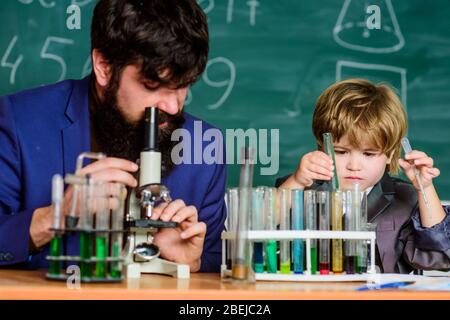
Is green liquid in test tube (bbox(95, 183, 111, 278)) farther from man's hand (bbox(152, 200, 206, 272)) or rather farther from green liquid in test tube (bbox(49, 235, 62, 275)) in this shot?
man's hand (bbox(152, 200, 206, 272))

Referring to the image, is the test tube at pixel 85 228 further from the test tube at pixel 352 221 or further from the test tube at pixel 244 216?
the test tube at pixel 352 221

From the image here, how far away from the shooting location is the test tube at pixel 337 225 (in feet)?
4.67

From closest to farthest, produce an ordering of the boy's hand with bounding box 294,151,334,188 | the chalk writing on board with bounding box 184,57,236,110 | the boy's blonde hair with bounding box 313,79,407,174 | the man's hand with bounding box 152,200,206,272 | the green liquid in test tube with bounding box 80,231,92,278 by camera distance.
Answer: the green liquid in test tube with bounding box 80,231,92,278
the man's hand with bounding box 152,200,206,272
the boy's hand with bounding box 294,151,334,188
the boy's blonde hair with bounding box 313,79,407,174
the chalk writing on board with bounding box 184,57,236,110

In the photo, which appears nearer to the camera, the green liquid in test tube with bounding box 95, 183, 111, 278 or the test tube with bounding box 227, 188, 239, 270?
the green liquid in test tube with bounding box 95, 183, 111, 278

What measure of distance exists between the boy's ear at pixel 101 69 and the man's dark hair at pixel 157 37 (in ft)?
0.15

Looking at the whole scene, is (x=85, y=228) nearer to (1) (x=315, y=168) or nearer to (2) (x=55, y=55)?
(1) (x=315, y=168)

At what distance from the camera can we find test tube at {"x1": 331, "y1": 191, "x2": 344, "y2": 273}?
4.67 feet

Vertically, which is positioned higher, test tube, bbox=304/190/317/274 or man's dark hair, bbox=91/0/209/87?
man's dark hair, bbox=91/0/209/87

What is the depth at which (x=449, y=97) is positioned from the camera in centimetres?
309

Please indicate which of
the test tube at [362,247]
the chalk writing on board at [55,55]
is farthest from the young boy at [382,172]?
the chalk writing on board at [55,55]

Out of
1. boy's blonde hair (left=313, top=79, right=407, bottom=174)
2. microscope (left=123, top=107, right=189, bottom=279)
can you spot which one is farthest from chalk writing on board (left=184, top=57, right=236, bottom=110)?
microscope (left=123, top=107, right=189, bottom=279)

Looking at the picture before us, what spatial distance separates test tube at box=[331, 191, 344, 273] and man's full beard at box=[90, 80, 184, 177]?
57cm

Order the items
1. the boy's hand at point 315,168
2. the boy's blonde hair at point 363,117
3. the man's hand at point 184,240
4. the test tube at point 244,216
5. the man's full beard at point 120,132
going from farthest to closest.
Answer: the boy's blonde hair at point 363,117
the man's full beard at point 120,132
the boy's hand at point 315,168
the man's hand at point 184,240
the test tube at point 244,216

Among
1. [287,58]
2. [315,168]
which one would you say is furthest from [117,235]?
[287,58]
